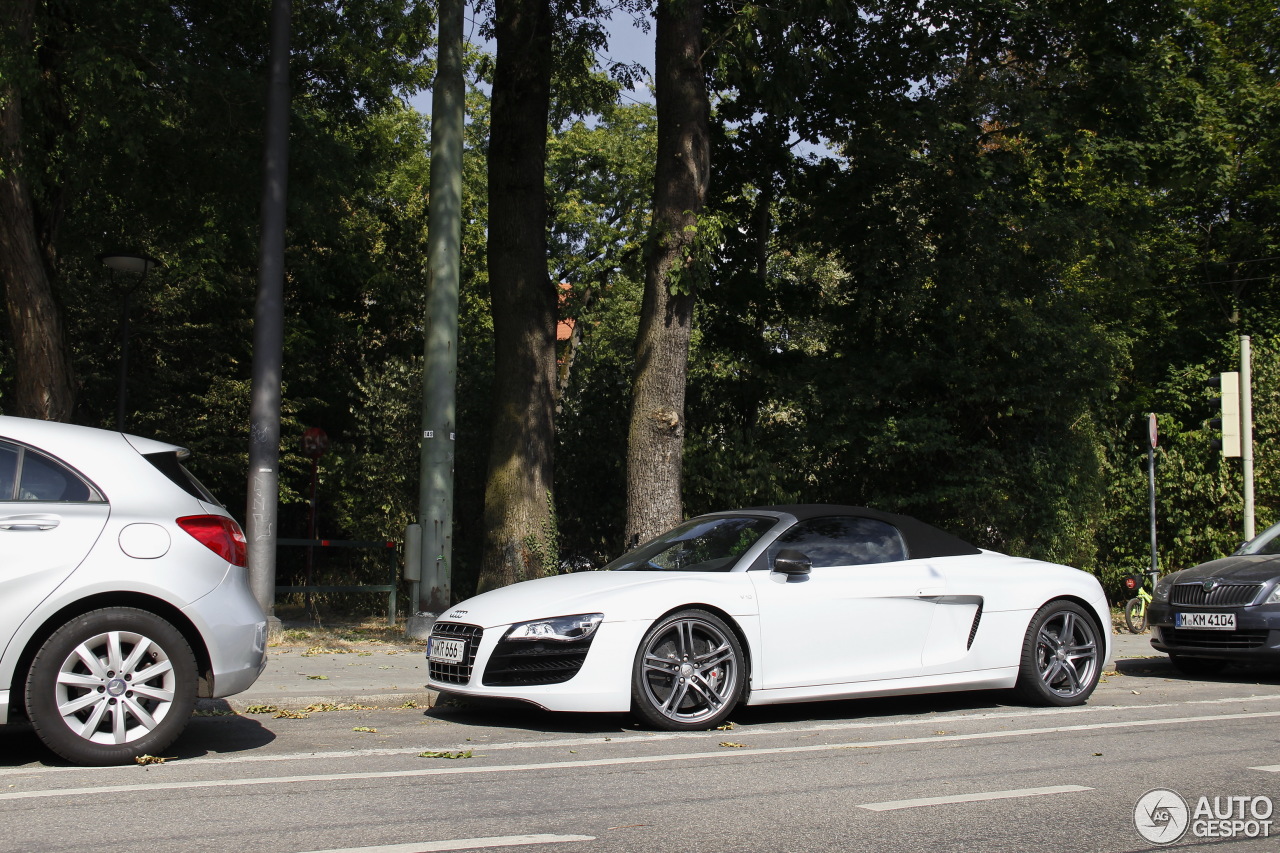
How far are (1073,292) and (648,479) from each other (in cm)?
Result: 822

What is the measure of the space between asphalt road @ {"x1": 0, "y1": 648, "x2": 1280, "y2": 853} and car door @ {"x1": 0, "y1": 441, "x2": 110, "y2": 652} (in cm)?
87

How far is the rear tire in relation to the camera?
14602mm

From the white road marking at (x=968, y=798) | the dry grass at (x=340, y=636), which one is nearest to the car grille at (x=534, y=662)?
the white road marking at (x=968, y=798)

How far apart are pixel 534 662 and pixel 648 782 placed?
154 cm

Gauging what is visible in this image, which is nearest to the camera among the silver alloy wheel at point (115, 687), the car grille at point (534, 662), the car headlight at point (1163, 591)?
the silver alloy wheel at point (115, 687)

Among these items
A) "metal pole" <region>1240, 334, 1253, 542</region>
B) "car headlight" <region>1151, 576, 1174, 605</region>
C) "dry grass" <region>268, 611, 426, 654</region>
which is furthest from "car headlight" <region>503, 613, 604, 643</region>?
"metal pole" <region>1240, 334, 1253, 542</region>

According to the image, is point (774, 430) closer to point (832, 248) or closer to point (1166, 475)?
point (832, 248)

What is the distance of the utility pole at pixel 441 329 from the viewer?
11781 mm

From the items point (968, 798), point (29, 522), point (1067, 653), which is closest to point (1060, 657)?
point (1067, 653)

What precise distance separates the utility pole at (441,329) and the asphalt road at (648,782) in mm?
3665

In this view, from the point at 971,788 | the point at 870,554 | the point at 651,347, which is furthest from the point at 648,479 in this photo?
the point at 971,788

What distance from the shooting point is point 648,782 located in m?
5.60

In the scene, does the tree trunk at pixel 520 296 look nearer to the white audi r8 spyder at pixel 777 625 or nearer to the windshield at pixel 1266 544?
the white audi r8 spyder at pixel 777 625

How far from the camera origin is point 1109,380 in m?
15.6
